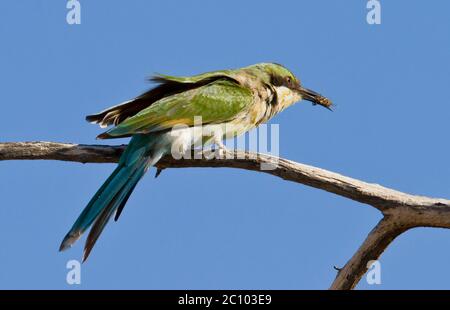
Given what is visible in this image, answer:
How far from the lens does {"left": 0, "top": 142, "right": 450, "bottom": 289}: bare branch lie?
16.2 ft

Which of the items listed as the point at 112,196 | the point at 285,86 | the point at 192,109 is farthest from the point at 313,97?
the point at 112,196

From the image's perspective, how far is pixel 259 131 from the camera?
19.4ft

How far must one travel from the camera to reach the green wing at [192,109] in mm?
5137

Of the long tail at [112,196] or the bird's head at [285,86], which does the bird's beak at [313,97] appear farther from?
the long tail at [112,196]

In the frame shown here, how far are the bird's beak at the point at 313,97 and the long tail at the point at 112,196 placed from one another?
163 cm

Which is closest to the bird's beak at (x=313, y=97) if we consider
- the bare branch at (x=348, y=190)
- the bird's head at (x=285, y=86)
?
the bird's head at (x=285, y=86)

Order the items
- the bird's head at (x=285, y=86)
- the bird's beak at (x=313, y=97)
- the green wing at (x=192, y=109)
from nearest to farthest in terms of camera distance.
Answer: the green wing at (x=192, y=109) < the bird's head at (x=285, y=86) < the bird's beak at (x=313, y=97)

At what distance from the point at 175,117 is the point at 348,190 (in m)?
1.14

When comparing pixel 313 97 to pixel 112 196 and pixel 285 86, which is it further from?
pixel 112 196

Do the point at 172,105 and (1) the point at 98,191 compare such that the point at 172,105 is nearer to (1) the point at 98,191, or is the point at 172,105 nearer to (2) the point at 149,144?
(2) the point at 149,144

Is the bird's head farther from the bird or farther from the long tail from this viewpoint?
the long tail

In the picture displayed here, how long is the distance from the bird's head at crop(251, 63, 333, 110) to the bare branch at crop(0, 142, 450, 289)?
118cm

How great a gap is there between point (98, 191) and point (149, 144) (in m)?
0.42

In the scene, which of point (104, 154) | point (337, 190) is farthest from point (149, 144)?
point (337, 190)
